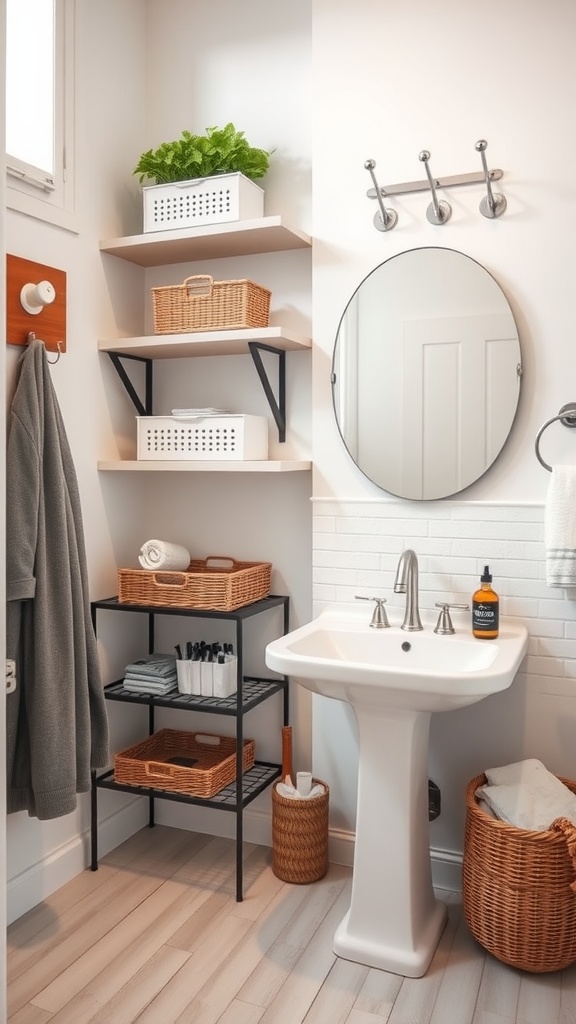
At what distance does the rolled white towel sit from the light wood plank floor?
37.8 inches

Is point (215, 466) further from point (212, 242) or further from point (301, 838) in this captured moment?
point (301, 838)

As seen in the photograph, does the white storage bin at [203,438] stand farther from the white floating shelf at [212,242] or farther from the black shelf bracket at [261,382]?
the white floating shelf at [212,242]

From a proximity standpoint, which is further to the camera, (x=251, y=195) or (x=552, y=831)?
(x=251, y=195)

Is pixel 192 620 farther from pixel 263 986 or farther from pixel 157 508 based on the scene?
pixel 263 986

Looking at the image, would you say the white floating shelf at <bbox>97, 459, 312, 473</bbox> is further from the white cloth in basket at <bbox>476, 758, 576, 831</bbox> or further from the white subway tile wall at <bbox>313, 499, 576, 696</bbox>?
the white cloth in basket at <bbox>476, 758, 576, 831</bbox>

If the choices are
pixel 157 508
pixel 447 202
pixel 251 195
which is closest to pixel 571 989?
pixel 157 508

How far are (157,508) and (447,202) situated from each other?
54.9 inches

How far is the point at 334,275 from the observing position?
7.96 ft

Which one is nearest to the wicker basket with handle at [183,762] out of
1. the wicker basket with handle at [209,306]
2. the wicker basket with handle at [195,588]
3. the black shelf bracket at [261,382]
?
the wicker basket with handle at [195,588]

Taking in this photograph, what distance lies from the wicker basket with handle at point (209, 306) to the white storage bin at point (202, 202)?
0.19m

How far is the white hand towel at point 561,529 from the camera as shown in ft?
6.71

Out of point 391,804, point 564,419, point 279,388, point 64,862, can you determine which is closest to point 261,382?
point 279,388

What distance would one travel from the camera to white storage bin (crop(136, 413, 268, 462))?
7.90 ft

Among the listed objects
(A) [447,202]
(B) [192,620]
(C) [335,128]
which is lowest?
(B) [192,620]
